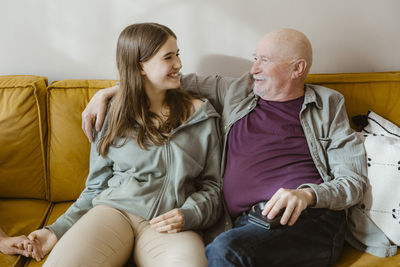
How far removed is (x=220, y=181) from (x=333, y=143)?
0.48m

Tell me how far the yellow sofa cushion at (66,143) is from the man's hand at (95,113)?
0.48 feet

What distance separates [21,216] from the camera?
5.39 feet

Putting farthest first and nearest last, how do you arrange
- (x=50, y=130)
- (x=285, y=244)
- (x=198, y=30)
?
(x=198, y=30) → (x=50, y=130) → (x=285, y=244)

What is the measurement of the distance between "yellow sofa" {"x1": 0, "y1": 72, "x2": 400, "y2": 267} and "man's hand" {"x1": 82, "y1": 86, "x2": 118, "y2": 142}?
0.15 m

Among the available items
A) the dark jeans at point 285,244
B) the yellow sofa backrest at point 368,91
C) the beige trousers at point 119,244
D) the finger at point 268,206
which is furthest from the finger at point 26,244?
the yellow sofa backrest at point 368,91

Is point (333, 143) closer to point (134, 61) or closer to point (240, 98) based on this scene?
point (240, 98)

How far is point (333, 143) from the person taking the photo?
1529 millimetres

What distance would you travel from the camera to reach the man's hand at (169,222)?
1368 mm

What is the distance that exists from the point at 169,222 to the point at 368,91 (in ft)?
3.65

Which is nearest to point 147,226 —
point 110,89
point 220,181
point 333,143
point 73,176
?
point 220,181

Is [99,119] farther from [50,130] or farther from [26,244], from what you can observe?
[26,244]

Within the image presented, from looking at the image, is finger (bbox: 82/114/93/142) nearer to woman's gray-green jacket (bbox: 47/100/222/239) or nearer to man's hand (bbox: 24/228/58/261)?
woman's gray-green jacket (bbox: 47/100/222/239)

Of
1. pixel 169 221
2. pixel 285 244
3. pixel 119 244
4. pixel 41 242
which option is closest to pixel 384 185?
pixel 285 244

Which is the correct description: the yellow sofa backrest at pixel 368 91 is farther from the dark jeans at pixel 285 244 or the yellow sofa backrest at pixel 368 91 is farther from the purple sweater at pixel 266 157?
the dark jeans at pixel 285 244
